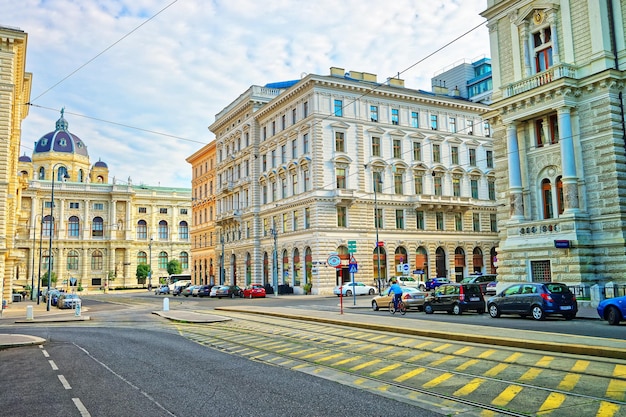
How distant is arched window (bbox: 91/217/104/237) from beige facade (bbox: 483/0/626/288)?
104 meters

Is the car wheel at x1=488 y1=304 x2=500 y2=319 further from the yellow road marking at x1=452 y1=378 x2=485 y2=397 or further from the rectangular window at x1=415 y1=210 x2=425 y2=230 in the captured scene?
the rectangular window at x1=415 y1=210 x2=425 y2=230

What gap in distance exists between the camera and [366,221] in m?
57.1

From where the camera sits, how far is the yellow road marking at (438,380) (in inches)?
395

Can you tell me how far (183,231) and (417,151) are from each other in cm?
8217

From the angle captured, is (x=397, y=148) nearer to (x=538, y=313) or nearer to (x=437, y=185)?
(x=437, y=185)

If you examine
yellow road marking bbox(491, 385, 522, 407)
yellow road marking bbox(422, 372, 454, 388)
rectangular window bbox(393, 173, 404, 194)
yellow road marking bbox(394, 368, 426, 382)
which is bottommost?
yellow road marking bbox(491, 385, 522, 407)

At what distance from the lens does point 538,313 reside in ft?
73.8

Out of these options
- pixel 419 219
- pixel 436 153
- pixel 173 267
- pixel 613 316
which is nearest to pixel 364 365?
pixel 613 316

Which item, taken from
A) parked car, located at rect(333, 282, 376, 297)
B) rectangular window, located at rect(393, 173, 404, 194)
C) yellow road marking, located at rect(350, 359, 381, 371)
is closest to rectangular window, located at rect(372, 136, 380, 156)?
rectangular window, located at rect(393, 173, 404, 194)

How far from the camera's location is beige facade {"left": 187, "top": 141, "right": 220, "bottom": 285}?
82.5m

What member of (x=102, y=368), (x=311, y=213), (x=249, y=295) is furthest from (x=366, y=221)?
(x=102, y=368)

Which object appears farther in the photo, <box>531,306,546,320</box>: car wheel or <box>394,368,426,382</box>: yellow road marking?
<box>531,306,546,320</box>: car wheel

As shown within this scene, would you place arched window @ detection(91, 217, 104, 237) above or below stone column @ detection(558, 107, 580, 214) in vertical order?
above

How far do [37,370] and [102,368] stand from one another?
1.47 metres
